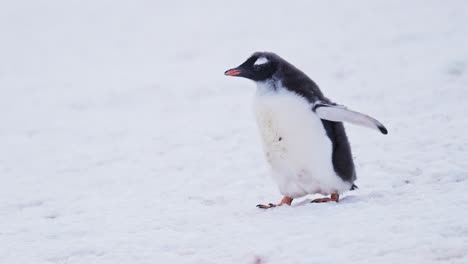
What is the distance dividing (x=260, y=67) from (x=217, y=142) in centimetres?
236

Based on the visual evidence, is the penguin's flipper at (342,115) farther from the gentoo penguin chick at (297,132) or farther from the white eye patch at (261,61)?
the white eye patch at (261,61)

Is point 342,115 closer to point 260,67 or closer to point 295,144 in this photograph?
point 295,144

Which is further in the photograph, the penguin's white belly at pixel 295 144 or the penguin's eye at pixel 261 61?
the penguin's eye at pixel 261 61

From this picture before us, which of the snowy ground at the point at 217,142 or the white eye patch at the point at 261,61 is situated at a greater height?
the white eye patch at the point at 261,61

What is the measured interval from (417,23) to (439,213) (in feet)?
26.8

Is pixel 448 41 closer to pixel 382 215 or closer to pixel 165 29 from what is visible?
pixel 382 215

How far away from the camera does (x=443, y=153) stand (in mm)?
4113

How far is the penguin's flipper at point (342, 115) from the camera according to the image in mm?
2969

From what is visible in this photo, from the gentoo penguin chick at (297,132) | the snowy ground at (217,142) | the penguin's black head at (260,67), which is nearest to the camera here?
the snowy ground at (217,142)

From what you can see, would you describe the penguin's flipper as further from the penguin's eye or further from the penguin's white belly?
the penguin's eye

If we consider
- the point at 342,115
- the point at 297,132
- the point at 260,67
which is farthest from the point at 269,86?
the point at 342,115

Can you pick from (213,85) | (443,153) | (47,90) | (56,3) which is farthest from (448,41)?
(56,3)

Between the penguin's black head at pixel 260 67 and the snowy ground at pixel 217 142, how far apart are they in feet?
2.42

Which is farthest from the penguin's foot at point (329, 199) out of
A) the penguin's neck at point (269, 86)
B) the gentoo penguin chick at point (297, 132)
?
the penguin's neck at point (269, 86)
